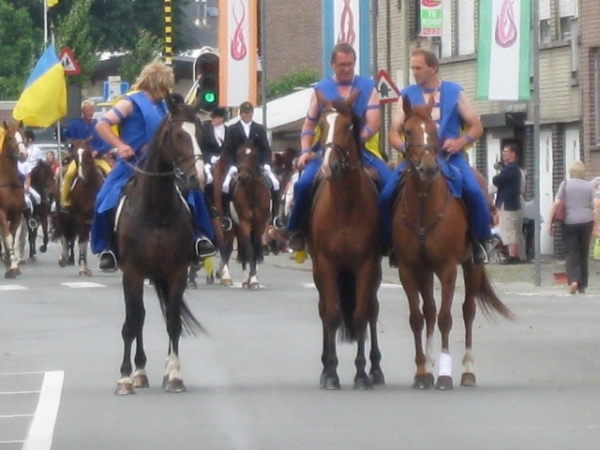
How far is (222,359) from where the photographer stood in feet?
52.3

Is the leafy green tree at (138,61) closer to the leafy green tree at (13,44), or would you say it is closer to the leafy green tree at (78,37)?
the leafy green tree at (78,37)

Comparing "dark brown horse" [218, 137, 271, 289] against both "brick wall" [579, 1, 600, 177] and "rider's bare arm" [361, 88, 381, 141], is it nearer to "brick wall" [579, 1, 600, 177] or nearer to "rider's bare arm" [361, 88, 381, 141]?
"brick wall" [579, 1, 600, 177]

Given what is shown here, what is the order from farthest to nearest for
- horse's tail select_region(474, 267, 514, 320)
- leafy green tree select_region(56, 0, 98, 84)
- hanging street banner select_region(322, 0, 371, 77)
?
leafy green tree select_region(56, 0, 98, 84), hanging street banner select_region(322, 0, 371, 77), horse's tail select_region(474, 267, 514, 320)

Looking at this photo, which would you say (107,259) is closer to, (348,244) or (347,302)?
(347,302)

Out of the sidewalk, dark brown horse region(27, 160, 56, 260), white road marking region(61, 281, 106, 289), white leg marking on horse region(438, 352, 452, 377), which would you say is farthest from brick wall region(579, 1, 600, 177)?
white leg marking on horse region(438, 352, 452, 377)

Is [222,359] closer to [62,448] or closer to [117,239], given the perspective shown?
[117,239]

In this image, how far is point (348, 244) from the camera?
1360 cm

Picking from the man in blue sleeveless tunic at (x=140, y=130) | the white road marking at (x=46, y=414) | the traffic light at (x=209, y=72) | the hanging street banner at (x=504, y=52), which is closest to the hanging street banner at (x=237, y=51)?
the traffic light at (x=209, y=72)

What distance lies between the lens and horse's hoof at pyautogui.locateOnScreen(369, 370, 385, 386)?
547 inches

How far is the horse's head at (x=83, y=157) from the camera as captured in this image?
2814cm

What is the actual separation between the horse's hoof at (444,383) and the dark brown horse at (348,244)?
0.49m

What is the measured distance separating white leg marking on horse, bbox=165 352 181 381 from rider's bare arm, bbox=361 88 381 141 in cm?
209

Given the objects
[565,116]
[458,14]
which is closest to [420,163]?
[565,116]

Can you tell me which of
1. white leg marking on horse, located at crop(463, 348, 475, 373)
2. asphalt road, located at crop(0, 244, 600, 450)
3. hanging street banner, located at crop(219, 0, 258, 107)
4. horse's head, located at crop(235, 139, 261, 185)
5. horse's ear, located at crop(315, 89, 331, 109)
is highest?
hanging street banner, located at crop(219, 0, 258, 107)
